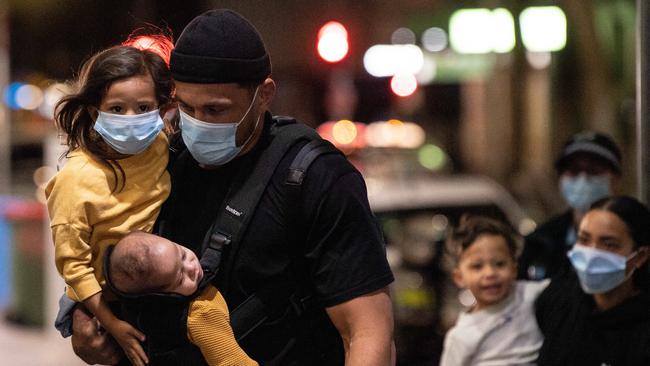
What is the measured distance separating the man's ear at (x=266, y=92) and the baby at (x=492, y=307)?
5.92ft

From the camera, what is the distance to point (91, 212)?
10.3ft

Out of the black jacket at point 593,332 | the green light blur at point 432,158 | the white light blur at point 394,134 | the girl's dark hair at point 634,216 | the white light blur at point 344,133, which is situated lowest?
the green light blur at point 432,158

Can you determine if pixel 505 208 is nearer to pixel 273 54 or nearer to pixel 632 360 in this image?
pixel 273 54

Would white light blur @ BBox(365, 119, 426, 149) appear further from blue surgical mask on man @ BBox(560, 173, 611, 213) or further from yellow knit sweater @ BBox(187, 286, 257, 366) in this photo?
yellow knit sweater @ BBox(187, 286, 257, 366)

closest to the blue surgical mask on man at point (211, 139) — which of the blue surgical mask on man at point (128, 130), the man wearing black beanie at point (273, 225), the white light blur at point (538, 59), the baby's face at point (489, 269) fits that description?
the man wearing black beanie at point (273, 225)

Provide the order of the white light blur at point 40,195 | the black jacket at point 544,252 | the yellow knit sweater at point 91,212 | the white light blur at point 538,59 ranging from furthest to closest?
the white light blur at point 538,59
the white light blur at point 40,195
the black jacket at point 544,252
the yellow knit sweater at point 91,212

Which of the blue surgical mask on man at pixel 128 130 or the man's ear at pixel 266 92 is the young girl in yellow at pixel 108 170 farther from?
the man's ear at pixel 266 92

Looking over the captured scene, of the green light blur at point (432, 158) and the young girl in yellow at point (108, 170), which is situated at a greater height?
the young girl in yellow at point (108, 170)

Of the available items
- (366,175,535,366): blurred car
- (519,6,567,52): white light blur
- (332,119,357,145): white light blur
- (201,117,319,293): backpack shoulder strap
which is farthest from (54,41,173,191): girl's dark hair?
(332,119,357,145): white light blur

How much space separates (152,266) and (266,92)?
0.56 metres

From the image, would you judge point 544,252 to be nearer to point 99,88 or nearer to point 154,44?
point 154,44

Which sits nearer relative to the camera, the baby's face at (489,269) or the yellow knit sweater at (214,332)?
the yellow knit sweater at (214,332)

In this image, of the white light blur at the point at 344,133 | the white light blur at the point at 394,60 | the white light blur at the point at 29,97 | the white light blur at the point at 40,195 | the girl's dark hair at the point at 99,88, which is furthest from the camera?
the white light blur at the point at 29,97

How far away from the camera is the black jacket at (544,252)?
515 cm
